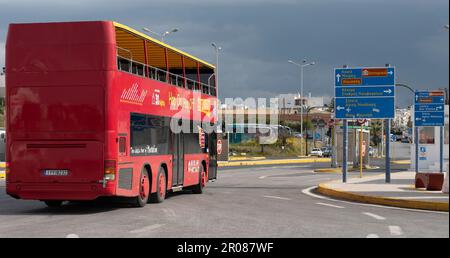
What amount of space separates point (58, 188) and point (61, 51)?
2.94 m

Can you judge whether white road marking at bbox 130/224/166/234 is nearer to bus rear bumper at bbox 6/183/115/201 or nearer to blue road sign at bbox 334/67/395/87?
bus rear bumper at bbox 6/183/115/201

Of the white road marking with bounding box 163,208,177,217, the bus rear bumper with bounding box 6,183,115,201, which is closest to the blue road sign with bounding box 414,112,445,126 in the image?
the white road marking with bounding box 163,208,177,217

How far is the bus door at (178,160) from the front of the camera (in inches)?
827

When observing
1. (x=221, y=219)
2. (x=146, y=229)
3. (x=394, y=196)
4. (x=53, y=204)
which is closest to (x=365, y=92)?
(x=394, y=196)

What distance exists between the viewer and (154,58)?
19.2 m

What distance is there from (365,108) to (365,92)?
0.60 metres

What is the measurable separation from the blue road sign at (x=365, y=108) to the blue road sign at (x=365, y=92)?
15cm

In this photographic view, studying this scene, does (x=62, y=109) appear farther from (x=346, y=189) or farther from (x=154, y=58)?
(x=346, y=189)

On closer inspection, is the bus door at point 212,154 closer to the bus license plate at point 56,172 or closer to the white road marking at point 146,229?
the bus license plate at point 56,172

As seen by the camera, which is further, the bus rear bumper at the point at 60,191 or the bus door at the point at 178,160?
the bus door at the point at 178,160

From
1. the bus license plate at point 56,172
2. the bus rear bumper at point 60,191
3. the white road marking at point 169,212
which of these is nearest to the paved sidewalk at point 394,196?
the white road marking at point 169,212

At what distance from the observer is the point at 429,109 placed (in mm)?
35719

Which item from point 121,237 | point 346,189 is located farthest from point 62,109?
point 346,189

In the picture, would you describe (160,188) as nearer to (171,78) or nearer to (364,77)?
(171,78)
